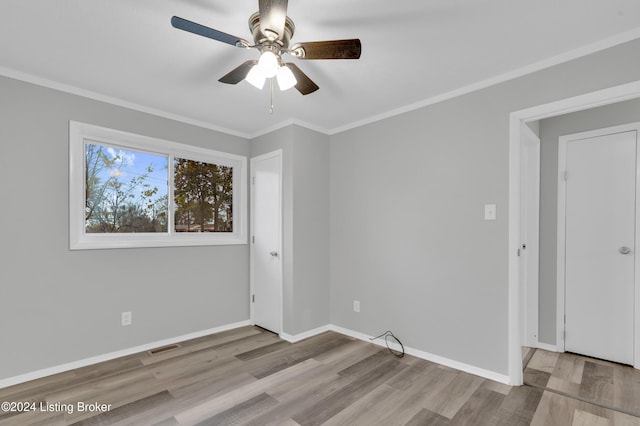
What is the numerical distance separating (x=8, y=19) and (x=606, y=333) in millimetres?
4997

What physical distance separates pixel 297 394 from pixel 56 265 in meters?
2.24

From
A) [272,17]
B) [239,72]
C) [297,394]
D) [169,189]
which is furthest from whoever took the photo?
[169,189]

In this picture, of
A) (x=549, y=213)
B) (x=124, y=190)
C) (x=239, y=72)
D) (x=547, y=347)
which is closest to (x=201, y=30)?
(x=239, y=72)

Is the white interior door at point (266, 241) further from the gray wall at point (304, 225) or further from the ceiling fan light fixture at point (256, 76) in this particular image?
the ceiling fan light fixture at point (256, 76)

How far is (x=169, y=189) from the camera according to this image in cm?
333

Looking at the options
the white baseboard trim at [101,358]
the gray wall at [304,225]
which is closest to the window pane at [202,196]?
the gray wall at [304,225]

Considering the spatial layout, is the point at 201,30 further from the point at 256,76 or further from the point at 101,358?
the point at 101,358

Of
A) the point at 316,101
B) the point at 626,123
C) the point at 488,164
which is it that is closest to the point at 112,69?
the point at 316,101

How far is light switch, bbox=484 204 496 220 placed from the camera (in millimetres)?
2494

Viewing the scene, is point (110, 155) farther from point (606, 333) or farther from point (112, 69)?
point (606, 333)

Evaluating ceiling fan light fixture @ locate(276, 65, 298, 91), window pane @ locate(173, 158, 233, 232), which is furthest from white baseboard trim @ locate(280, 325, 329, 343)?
ceiling fan light fixture @ locate(276, 65, 298, 91)

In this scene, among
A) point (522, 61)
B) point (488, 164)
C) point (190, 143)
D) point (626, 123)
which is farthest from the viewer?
point (190, 143)

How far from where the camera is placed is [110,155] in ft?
9.75

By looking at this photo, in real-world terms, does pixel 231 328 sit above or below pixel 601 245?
below
